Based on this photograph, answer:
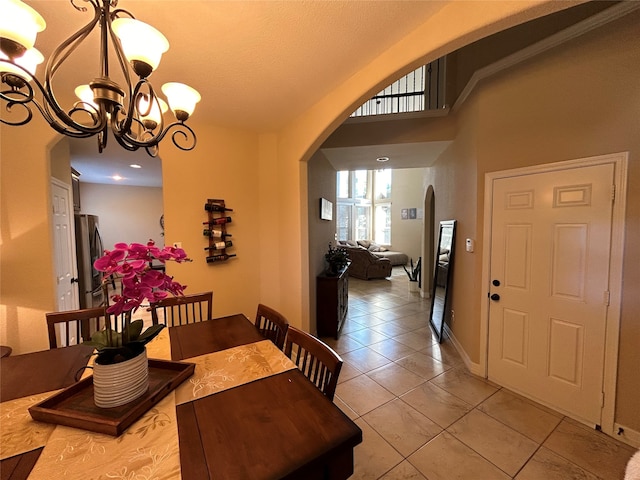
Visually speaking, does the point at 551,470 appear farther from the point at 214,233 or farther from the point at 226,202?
the point at 226,202

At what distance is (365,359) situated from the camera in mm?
2912

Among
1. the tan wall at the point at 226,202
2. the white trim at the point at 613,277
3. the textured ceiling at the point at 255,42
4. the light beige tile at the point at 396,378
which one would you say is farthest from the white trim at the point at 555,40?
the light beige tile at the point at 396,378

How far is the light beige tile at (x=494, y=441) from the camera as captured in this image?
1.67m

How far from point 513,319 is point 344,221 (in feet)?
26.1

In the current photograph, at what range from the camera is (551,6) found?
1.12 metres

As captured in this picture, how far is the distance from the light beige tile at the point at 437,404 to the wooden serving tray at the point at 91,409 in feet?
6.28

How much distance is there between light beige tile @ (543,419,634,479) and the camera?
1607 millimetres

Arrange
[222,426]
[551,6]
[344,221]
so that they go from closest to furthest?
[222,426] < [551,6] < [344,221]

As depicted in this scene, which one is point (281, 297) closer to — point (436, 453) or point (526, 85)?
point (436, 453)

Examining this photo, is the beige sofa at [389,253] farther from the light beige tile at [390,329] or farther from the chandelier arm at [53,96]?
the chandelier arm at [53,96]

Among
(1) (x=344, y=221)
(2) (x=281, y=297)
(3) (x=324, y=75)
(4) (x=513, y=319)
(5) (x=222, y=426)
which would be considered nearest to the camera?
(5) (x=222, y=426)

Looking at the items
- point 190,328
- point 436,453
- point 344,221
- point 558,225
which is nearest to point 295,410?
point 190,328

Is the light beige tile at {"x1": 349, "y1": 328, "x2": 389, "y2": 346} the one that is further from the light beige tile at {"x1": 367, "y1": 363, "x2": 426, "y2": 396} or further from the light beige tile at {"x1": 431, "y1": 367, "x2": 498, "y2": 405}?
the light beige tile at {"x1": 431, "y1": 367, "x2": 498, "y2": 405}

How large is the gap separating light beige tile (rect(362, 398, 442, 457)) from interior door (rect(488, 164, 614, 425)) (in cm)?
99
